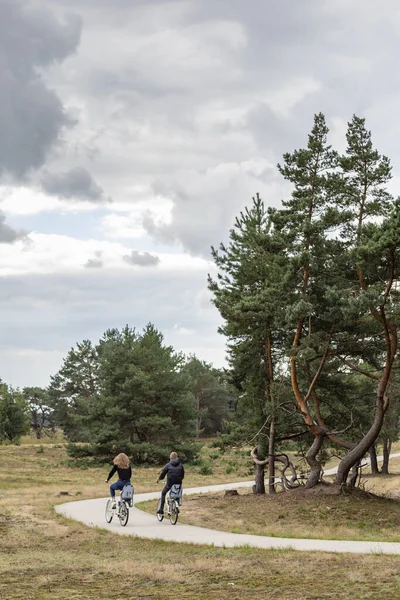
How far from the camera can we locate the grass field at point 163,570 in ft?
32.1

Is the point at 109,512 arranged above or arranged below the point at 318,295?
below

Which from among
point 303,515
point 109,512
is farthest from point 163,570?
point 303,515

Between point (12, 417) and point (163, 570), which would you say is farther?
point (12, 417)

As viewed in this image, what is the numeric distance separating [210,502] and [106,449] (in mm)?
27544

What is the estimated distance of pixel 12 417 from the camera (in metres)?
85.1

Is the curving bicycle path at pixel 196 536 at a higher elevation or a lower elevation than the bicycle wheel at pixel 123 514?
lower

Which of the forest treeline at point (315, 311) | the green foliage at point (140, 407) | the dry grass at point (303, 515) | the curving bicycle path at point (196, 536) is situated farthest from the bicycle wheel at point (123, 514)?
the green foliage at point (140, 407)

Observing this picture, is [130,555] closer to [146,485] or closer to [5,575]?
[5,575]

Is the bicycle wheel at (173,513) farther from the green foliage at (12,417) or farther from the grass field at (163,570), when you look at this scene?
the green foliage at (12,417)

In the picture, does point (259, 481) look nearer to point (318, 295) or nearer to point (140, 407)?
point (318, 295)

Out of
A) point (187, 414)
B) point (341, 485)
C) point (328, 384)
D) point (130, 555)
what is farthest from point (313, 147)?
point (187, 414)

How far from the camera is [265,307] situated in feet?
83.1

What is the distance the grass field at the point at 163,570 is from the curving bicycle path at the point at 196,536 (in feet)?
2.24

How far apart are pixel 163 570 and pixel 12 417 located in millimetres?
77694
